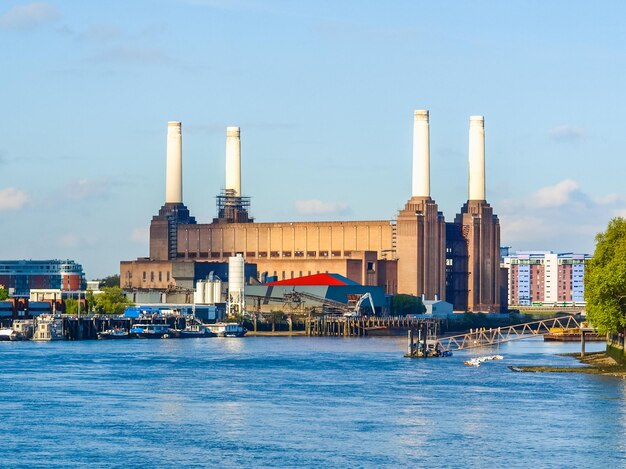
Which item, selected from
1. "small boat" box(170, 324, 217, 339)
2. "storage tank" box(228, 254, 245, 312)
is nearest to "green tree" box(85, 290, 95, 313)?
"small boat" box(170, 324, 217, 339)

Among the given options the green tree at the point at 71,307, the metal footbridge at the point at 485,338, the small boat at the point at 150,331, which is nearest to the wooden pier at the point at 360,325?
the metal footbridge at the point at 485,338

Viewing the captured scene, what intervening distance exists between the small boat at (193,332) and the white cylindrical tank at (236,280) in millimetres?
17120

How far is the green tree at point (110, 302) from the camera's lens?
616 ft

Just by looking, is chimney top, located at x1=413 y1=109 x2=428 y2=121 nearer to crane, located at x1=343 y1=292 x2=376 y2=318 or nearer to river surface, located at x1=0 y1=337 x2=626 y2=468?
crane, located at x1=343 y1=292 x2=376 y2=318

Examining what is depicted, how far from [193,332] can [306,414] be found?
10215cm

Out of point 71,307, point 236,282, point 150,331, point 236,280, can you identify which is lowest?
point 150,331

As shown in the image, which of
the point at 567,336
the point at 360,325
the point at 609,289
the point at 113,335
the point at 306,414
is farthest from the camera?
the point at 360,325

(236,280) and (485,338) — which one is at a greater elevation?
(236,280)

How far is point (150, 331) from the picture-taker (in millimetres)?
170625

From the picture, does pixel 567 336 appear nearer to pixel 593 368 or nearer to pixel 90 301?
pixel 90 301

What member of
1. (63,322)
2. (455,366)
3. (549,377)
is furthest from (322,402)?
(63,322)

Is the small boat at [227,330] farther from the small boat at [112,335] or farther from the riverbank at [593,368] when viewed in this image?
the riverbank at [593,368]

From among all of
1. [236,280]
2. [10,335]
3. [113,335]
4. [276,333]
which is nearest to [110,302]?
[236,280]

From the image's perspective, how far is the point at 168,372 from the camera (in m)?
101
